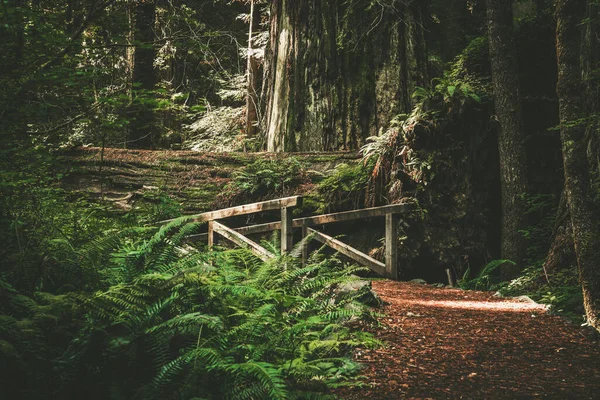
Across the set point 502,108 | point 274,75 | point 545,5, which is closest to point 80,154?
point 274,75

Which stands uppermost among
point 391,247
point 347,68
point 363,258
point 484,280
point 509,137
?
point 347,68

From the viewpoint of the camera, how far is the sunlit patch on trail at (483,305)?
6000 millimetres

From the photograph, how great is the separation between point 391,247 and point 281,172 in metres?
3.10

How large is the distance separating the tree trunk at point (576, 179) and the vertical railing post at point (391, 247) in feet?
12.6

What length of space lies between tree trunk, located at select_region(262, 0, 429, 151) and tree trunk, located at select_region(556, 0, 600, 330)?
597 centimetres

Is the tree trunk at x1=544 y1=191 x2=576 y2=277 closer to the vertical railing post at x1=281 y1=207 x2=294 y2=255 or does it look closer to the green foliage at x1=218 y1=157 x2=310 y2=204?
the vertical railing post at x1=281 y1=207 x2=294 y2=255

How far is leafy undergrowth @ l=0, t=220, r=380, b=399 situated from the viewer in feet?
9.18

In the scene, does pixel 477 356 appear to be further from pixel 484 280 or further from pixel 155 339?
pixel 484 280

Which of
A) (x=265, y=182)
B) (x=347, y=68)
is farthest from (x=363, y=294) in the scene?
(x=347, y=68)

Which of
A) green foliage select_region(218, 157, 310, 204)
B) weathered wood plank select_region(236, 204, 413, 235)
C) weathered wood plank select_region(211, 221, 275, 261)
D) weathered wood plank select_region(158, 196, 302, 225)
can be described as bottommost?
weathered wood plank select_region(211, 221, 275, 261)

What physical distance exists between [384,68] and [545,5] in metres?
3.82

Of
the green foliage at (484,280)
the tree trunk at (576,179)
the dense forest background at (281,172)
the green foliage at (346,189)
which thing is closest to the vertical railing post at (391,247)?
the dense forest background at (281,172)

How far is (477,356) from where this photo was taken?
165 inches

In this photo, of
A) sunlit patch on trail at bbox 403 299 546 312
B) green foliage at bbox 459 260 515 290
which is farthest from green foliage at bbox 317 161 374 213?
sunlit patch on trail at bbox 403 299 546 312
